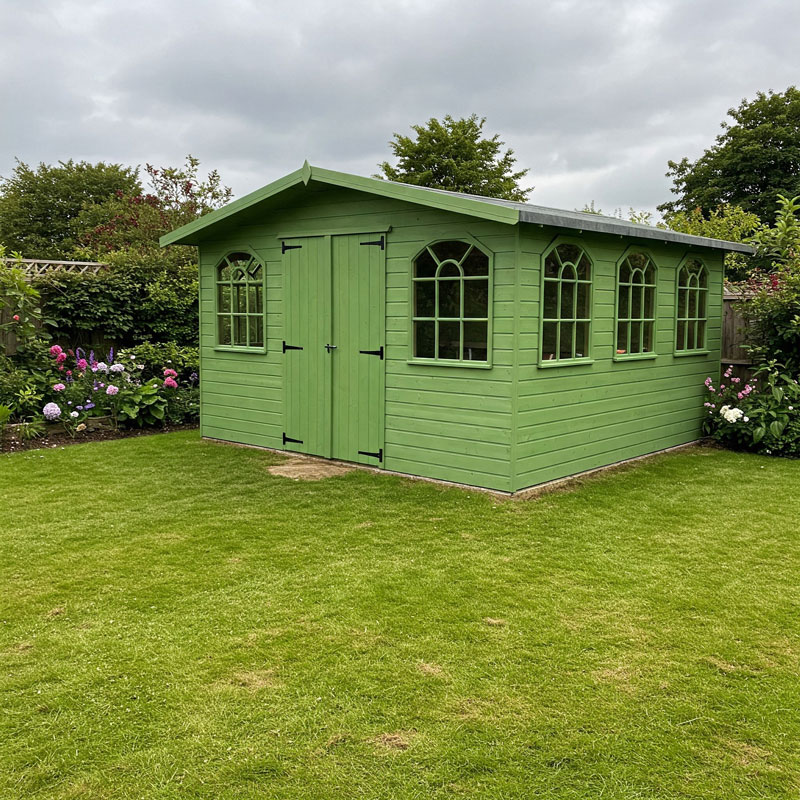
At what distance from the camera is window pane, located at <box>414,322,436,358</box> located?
598 centimetres

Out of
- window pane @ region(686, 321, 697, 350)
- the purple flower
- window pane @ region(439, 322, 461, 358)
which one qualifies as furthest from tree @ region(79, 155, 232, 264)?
window pane @ region(439, 322, 461, 358)

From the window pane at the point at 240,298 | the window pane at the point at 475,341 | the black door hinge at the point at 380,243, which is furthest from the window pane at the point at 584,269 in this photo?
the window pane at the point at 240,298

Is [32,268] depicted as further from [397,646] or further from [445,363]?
[397,646]

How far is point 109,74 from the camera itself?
1426 cm

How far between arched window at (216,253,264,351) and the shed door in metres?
0.47

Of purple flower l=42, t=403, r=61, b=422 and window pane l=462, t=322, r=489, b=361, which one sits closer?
window pane l=462, t=322, r=489, b=361

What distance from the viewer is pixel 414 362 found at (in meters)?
6.04

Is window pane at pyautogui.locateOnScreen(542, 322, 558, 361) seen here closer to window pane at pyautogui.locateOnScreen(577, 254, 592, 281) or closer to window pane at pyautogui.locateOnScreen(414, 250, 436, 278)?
window pane at pyautogui.locateOnScreen(577, 254, 592, 281)

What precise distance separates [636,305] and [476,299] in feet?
6.75

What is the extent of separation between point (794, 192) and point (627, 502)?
2278cm

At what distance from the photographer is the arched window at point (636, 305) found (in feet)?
22.0

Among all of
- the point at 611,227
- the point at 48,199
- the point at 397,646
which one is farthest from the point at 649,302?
the point at 48,199

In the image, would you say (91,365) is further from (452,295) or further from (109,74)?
(109,74)

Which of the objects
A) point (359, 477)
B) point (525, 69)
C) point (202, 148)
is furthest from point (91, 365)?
point (202, 148)
